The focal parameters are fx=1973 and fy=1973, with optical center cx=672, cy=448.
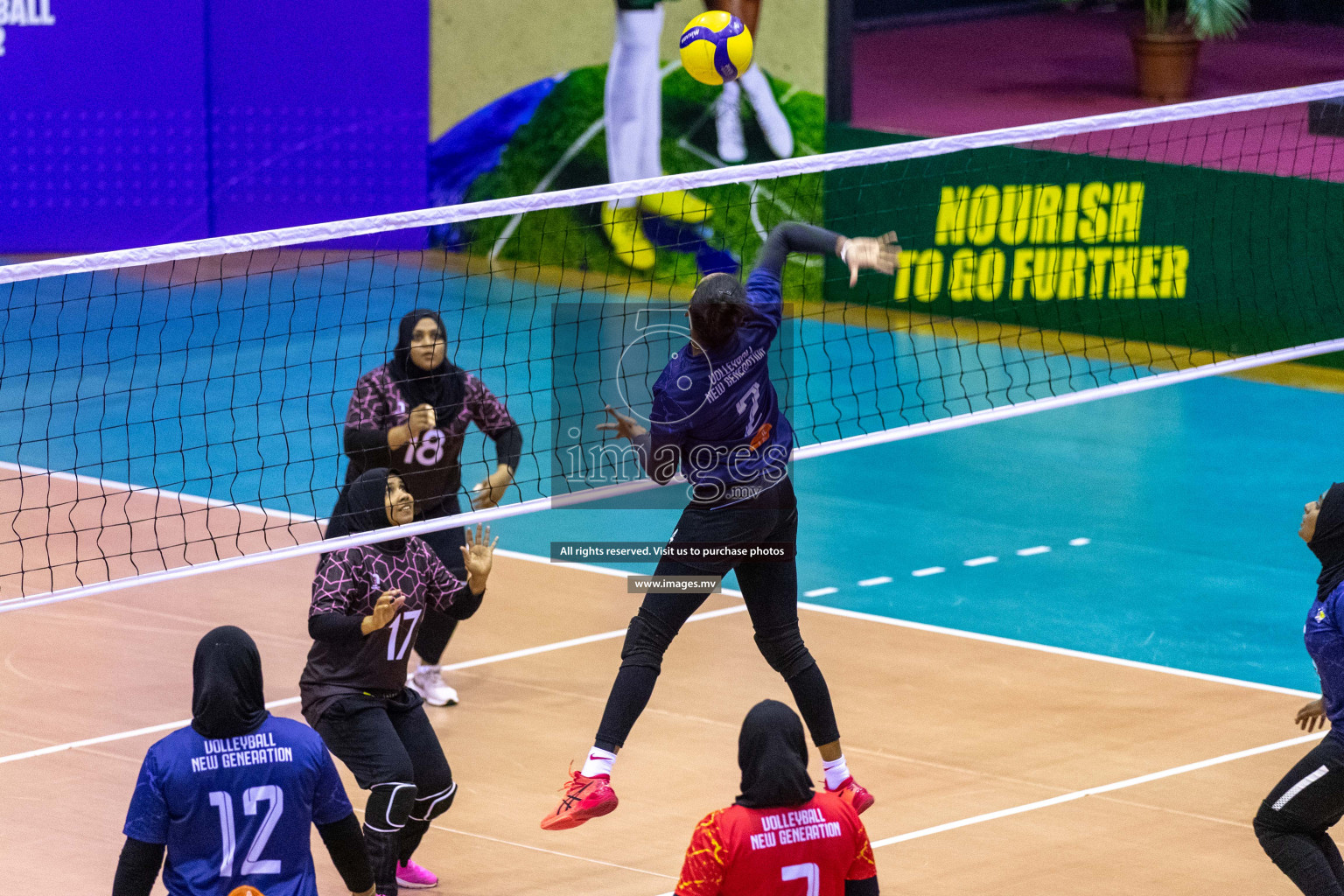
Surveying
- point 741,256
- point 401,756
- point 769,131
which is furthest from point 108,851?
point 769,131

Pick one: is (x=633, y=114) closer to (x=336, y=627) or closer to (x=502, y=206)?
(x=502, y=206)

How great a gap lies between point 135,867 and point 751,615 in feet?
9.07

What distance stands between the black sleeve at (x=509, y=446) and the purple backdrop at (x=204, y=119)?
35.8 ft

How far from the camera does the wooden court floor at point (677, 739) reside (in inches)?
331

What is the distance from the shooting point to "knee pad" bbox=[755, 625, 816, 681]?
26.0 feet

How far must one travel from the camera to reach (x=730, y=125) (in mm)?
19359

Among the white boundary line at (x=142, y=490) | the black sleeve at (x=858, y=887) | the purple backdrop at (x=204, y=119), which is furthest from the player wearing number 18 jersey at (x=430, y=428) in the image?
the purple backdrop at (x=204, y=119)

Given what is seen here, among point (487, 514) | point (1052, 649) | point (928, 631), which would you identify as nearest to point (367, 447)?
point (487, 514)

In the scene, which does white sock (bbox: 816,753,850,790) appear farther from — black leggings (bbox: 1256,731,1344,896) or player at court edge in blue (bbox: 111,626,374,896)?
player at court edge in blue (bbox: 111,626,374,896)

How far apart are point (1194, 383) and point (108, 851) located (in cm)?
1179

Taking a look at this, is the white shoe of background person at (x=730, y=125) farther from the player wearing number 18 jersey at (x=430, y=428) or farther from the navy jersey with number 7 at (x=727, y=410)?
the navy jersey with number 7 at (x=727, y=410)

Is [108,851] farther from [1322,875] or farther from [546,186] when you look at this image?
[546,186]

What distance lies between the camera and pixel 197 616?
11414 mm

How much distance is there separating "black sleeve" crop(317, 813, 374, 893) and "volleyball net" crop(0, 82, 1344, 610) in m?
6.47
